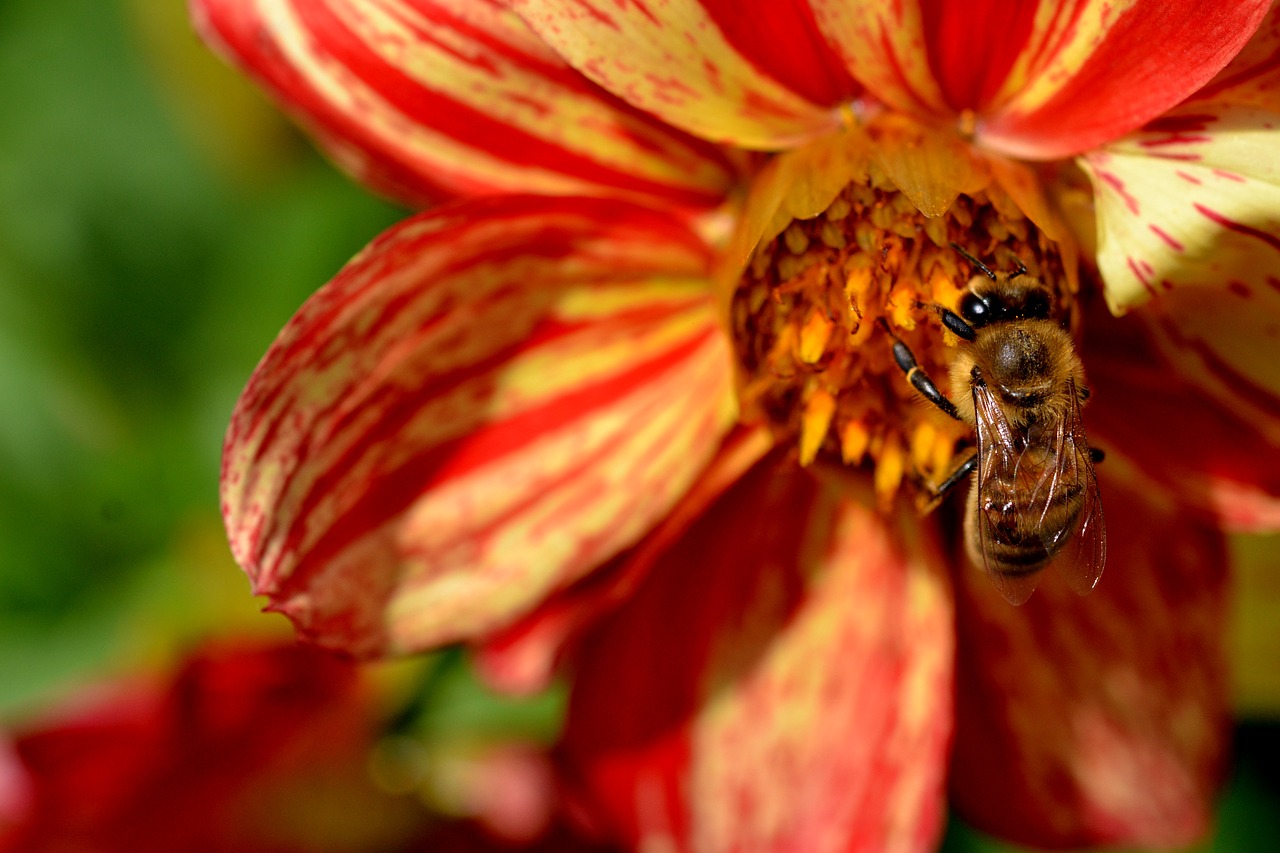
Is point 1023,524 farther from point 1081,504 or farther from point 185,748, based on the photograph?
point 185,748

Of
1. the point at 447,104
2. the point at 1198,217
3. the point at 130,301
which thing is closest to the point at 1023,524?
the point at 1198,217

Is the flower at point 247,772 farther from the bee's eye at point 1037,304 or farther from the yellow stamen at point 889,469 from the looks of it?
the bee's eye at point 1037,304

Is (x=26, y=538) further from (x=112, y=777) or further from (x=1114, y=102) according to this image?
(x=1114, y=102)

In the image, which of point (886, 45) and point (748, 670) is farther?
point (748, 670)

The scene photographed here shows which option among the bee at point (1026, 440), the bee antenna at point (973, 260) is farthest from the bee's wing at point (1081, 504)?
the bee antenna at point (973, 260)

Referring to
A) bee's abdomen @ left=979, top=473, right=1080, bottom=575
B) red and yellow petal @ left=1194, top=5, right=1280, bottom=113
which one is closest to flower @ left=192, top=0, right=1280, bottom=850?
red and yellow petal @ left=1194, top=5, right=1280, bottom=113

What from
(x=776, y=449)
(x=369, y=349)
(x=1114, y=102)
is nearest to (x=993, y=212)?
(x=1114, y=102)

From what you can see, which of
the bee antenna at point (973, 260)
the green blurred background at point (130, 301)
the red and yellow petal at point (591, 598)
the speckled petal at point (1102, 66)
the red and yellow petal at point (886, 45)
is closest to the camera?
the speckled petal at point (1102, 66)

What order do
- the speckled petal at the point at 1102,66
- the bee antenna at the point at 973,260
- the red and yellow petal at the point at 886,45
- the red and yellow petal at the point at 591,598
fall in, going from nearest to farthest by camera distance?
the speckled petal at the point at 1102,66 → the red and yellow petal at the point at 886,45 → the bee antenna at the point at 973,260 → the red and yellow petal at the point at 591,598
